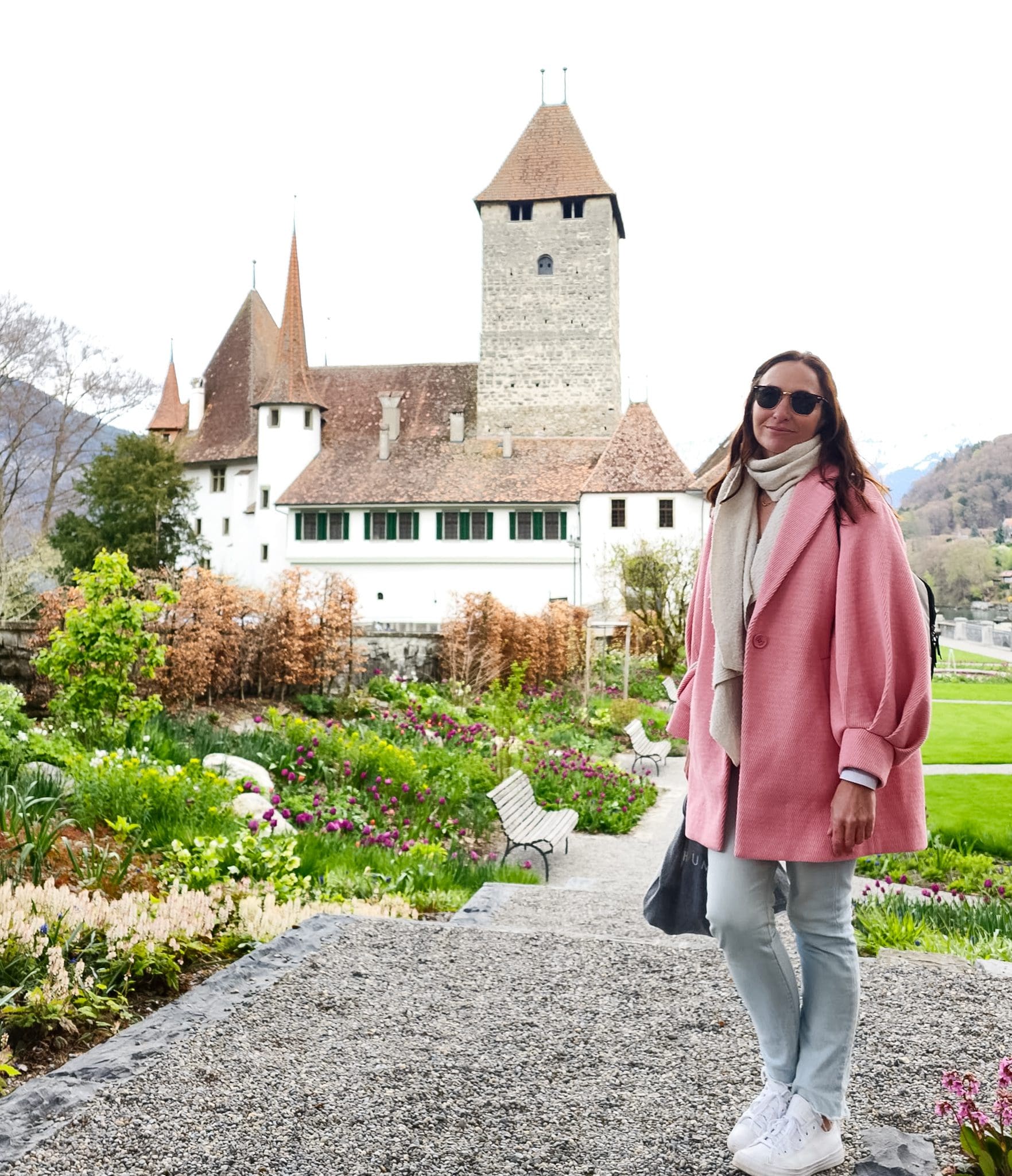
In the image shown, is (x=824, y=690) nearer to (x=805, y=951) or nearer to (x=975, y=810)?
(x=805, y=951)

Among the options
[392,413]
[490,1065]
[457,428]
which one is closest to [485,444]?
[457,428]

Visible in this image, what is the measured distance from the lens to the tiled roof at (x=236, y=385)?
41.5m

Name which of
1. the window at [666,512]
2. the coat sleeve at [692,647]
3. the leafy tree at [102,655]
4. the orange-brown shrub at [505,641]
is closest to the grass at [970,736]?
the orange-brown shrub at [505,641]

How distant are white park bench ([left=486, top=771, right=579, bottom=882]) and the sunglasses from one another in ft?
18.5

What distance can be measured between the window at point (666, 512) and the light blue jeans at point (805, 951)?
32671 millimetres

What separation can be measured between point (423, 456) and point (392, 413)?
2361 mm

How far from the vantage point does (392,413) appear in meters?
39.8

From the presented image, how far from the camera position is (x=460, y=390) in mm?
41625

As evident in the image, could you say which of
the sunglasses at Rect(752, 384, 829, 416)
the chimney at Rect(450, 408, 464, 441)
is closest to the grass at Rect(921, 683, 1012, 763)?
the sunglasses at Rect(752, 384, 829, 416)

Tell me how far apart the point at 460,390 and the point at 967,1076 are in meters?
40.4

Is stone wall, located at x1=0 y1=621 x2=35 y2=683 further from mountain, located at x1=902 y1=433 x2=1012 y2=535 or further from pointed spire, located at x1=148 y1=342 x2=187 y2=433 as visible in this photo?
mountain, located at x1=902 y1=433 x2=1012 y2=535

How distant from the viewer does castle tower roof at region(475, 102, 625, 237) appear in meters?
40.9

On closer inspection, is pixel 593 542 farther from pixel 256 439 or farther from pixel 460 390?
pixel 256 439

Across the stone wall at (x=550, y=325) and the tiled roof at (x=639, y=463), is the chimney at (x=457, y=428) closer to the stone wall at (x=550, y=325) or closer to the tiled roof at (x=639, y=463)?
the stone wall at (x=550, y=325)
